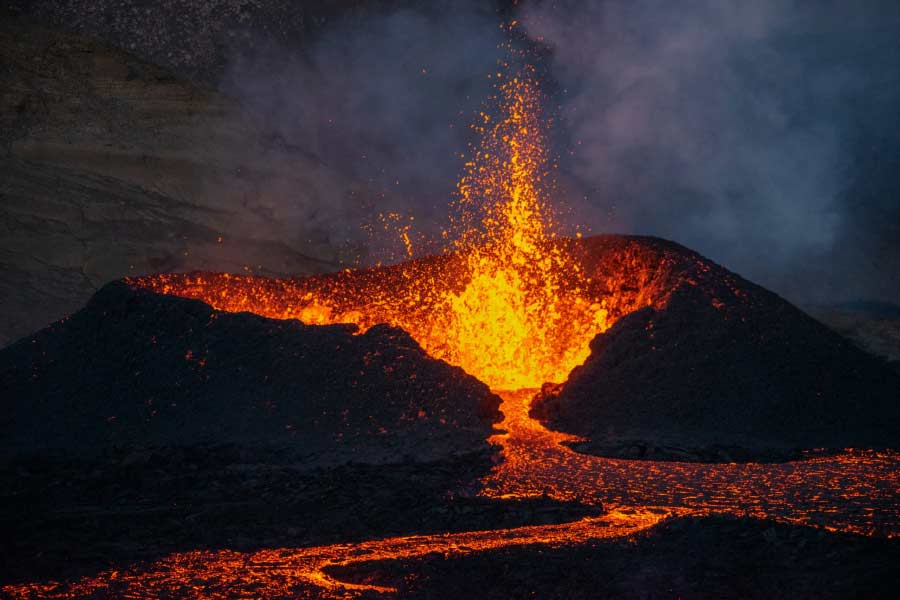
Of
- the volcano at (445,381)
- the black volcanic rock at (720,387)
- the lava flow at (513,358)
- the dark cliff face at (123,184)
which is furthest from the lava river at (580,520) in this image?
the dark cliff face at (123,184)

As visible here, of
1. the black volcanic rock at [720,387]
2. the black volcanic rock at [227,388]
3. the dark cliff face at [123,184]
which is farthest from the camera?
the dark cliff face at [123,184]

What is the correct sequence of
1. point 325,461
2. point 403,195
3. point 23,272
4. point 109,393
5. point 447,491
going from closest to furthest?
point 447,491, point 325,461, point 109,393, point 23,272, point 403,195

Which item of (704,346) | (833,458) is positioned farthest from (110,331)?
(833,458)

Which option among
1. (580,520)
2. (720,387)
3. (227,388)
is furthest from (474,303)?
(580,520)

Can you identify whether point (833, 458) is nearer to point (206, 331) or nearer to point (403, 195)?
point (206, 331)

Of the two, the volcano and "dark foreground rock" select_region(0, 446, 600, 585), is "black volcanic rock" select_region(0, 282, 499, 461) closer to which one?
the volcano

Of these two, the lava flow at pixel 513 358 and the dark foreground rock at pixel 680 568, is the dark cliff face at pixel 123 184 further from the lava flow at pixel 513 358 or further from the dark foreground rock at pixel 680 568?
the dark foreground rock at pixel 680 568
